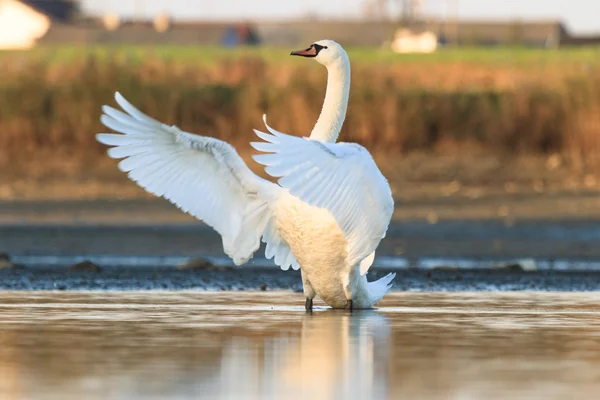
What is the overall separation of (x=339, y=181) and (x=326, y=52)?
5.80ft

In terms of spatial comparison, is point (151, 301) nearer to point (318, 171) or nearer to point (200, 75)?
point (318, 171)

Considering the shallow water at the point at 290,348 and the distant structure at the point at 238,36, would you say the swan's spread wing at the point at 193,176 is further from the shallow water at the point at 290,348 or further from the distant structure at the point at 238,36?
the distant structure at the point at 238,36

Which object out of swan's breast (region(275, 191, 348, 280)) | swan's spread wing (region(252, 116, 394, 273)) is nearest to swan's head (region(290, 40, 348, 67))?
swan's breast (region(275, 191, 348, 280))

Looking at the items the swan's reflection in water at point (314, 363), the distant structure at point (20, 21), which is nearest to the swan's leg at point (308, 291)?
the swan's reflection in water at point (314, 363)

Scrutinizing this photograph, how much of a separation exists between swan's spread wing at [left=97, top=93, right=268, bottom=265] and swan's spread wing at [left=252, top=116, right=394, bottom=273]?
0.89 m

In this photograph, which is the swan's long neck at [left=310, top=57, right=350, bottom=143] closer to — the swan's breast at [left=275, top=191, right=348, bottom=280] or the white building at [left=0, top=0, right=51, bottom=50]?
the swan's breast at [left=275, top=191, right=348, bottom=280]

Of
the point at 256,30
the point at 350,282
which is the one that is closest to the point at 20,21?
the point at 256,30

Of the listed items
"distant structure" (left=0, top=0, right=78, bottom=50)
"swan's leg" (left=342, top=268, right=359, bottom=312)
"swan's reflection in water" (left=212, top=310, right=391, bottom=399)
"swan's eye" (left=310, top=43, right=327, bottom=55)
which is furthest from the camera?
"distant structure" (left=0, top=0, right=78, bottom=50)

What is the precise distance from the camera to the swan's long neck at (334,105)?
1029 cm

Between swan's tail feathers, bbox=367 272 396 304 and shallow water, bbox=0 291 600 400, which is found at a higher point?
swan's tail feathers, bbox=367 272 396 304

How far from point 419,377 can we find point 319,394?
69 cm

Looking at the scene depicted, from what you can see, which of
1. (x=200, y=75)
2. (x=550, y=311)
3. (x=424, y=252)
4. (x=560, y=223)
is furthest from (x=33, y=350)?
(x=200, y=75)

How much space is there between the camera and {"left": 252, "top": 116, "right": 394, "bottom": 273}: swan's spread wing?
8.84 m

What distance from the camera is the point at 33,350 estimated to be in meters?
7.59
